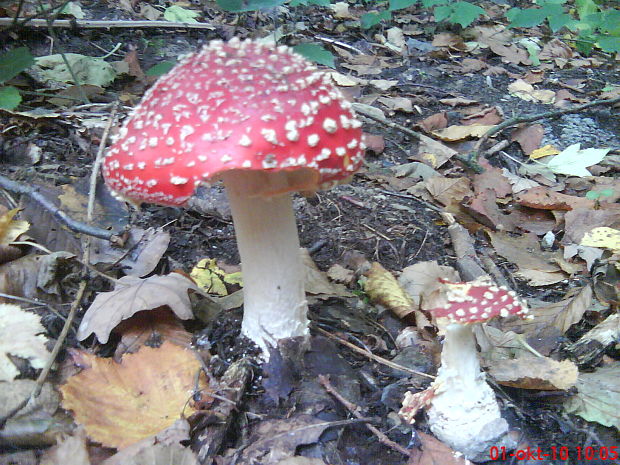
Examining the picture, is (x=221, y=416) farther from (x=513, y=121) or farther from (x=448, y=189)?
(x=513, y=121)

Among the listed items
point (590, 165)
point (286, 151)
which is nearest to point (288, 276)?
point (286, 151)

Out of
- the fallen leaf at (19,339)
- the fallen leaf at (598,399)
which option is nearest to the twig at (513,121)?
the fallen leaf at (598,399)

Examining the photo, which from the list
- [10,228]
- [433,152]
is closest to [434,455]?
[10,228]

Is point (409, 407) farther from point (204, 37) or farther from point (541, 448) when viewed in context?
point (204, 37)

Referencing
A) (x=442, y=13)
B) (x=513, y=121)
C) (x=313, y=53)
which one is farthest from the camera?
(x=442, y=13)

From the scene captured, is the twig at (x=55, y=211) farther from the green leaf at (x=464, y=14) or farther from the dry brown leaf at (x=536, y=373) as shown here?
the green leaf at (x=464, y=14)

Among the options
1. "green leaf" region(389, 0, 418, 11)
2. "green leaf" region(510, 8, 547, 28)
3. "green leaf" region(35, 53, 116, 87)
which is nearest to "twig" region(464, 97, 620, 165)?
"green leaf" region(510, 8, 547, 28)
